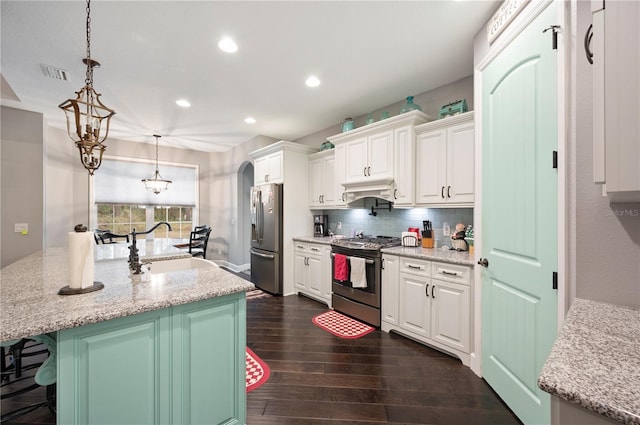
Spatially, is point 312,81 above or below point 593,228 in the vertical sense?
above

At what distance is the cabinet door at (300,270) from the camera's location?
4059mm

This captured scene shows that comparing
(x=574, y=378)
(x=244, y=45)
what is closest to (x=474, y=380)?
(x=574, y=378)

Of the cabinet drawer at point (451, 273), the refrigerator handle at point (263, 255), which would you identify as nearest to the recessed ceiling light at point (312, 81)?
the cabinet drawer at point (451, 273)

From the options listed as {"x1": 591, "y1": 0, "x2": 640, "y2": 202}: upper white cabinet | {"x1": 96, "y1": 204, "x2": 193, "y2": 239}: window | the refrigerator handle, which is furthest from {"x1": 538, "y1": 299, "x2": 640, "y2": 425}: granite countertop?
{"x1": 96, "y1": 204, "x2": 193, "y2": 239}: window

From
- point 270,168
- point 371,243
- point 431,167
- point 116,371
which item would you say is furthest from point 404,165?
point 116,371

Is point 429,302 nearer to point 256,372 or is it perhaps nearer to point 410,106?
point 256,372

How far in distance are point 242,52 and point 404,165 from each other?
80.2 inches

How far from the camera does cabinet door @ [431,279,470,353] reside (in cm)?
224

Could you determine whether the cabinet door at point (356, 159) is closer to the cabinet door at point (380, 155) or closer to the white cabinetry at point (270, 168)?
the cabinet door at point (380, 155)

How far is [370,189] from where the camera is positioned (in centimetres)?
335

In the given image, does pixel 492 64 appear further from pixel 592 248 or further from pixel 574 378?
pixel 574 378

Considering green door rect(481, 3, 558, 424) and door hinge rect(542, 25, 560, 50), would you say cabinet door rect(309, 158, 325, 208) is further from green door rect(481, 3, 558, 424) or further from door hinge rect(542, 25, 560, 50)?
door hinge rect(542, 25, 560, 50)

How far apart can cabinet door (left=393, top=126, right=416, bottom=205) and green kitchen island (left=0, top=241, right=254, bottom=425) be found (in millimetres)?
2166

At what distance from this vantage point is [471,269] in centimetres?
220
